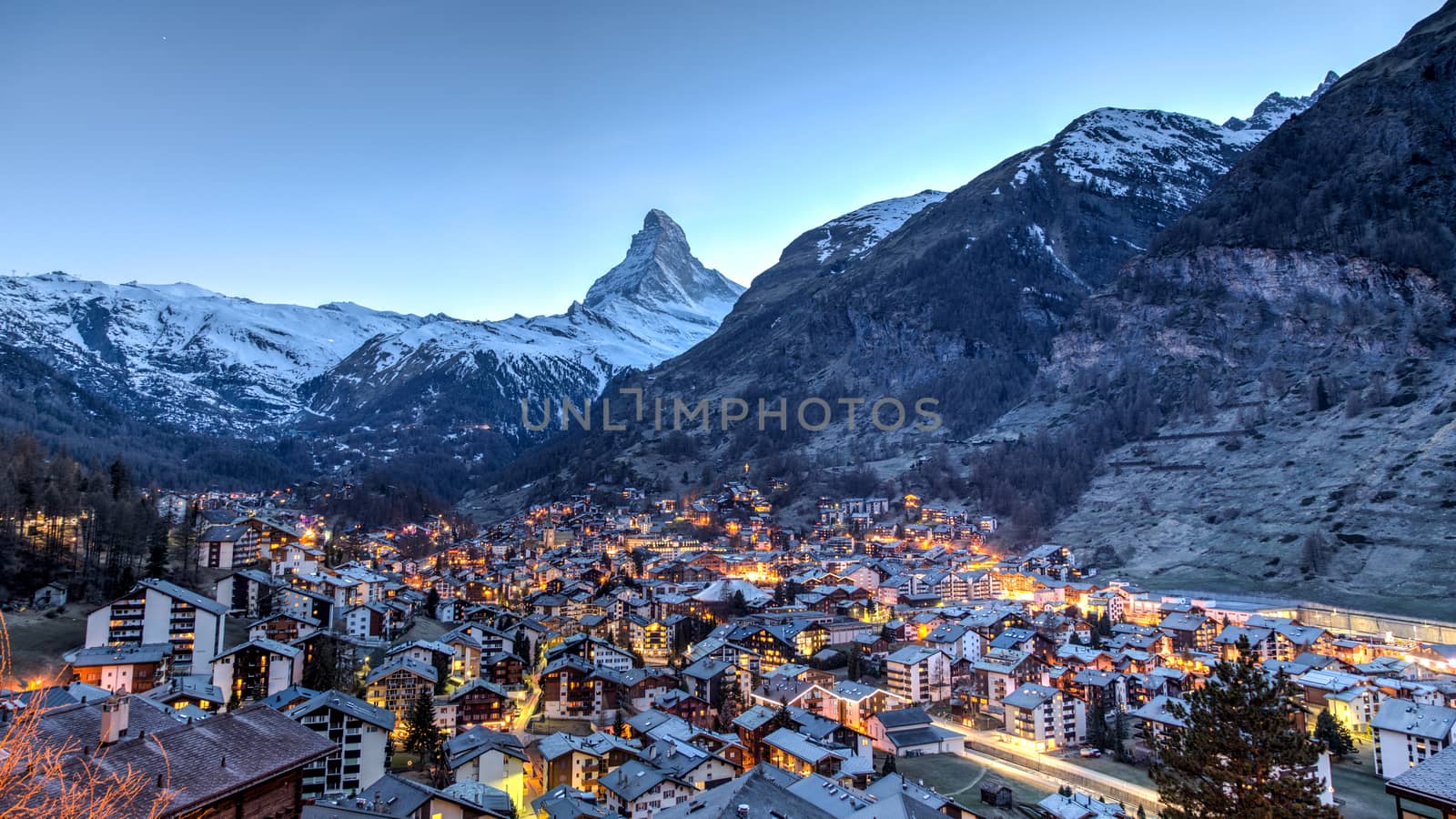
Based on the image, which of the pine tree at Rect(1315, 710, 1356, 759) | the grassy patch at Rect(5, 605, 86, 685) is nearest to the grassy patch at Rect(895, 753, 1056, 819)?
the pine tree at Rect(1315, 710, 1356, 759)

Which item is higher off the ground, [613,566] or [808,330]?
[808,330]

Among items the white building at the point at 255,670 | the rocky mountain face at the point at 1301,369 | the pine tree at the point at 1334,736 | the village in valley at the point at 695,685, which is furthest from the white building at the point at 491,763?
the rocky mountain face at the point at 1301,369

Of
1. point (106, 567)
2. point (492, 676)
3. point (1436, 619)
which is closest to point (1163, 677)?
point (1436, 619)

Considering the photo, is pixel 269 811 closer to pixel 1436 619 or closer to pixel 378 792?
pixel 378 792

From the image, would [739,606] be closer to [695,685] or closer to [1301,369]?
[695,685]

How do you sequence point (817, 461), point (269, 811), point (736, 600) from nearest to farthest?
point (269, 811), point (736, 600), point (817, 461)

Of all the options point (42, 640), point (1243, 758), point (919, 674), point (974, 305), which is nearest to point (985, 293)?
point (974, 305)

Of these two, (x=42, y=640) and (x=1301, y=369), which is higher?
(x=1301, y=369)
